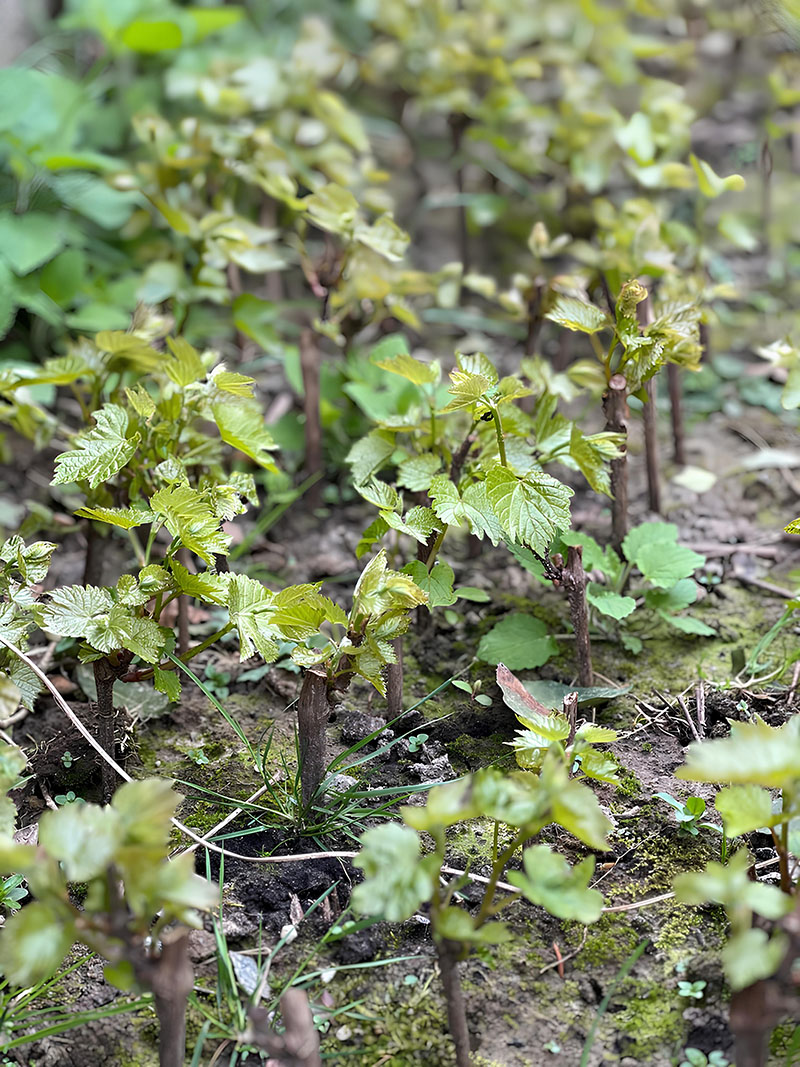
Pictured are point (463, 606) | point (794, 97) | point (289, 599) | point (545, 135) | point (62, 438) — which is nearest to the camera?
point (289, 599)

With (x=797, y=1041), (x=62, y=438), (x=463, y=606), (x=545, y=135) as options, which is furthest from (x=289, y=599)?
(x=545, y=135)

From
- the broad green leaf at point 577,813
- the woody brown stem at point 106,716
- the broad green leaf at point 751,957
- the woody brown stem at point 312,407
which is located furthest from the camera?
the woody brown stem at point 312,407

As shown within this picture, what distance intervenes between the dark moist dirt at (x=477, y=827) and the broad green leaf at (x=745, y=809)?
294 mm

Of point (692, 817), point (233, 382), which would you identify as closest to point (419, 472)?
point (233, 382)

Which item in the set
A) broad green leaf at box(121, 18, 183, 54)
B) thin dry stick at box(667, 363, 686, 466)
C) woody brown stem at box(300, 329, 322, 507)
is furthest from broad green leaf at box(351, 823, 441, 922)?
broad green leaf at box(121, 18, 183, 54)

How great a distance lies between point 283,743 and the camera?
63.0 inches

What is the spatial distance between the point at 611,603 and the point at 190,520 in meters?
0.75

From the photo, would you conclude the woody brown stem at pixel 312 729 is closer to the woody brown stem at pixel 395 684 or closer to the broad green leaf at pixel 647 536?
the woody brown stem at pixel 395 684

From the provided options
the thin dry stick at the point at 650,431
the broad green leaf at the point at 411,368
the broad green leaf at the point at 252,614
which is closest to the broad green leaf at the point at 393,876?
the broad green leaf at the point at 252,614

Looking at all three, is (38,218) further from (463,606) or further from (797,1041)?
(797,1041)

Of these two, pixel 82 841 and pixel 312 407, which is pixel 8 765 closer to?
pixel 82 841

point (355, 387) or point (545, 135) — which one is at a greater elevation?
point (545, 135)

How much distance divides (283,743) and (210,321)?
4.75 feet

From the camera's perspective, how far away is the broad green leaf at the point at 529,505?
1415 mm
